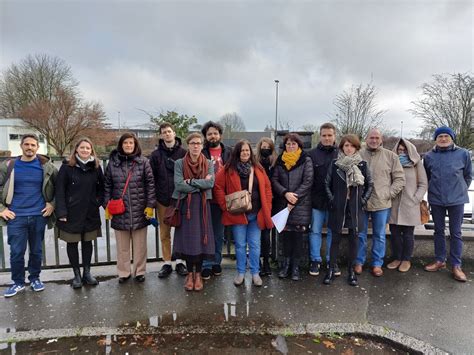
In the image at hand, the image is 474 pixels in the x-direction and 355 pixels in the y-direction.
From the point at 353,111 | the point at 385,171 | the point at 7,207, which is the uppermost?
the point at 353,111

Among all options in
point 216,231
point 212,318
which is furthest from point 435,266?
point 212,318

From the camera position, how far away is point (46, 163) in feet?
13.2

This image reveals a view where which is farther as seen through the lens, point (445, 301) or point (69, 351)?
point (445, 301)

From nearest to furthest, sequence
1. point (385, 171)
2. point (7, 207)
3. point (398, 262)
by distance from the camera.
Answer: point (7, 207), point (385, 171), point (398, 262)

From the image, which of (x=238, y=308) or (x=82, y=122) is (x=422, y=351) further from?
(x=82, y=122)

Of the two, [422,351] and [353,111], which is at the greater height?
[353,111]

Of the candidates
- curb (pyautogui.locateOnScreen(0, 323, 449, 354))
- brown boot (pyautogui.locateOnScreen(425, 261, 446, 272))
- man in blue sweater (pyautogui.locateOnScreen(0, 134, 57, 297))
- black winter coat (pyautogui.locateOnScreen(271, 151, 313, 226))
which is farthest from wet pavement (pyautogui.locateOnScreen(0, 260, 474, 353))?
black winter coat (pyautogui.locateOnScreen(271, 151, 313, 226))

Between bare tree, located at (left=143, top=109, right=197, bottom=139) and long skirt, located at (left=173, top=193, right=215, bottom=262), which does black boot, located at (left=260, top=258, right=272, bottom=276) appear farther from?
bare tree, located at (left=143, top=109, right=197, bottom=139)

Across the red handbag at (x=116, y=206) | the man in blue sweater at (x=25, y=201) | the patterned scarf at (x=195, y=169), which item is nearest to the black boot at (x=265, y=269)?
the patterned scarf at (x=195, y=169)

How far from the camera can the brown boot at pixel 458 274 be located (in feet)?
13.9

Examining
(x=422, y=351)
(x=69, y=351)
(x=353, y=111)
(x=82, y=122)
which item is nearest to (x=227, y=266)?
(x=69, y=351)

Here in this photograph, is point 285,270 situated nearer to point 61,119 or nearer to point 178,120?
point 178,120

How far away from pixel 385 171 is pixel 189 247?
2.77 m

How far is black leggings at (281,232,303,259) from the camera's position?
4.26 meters
